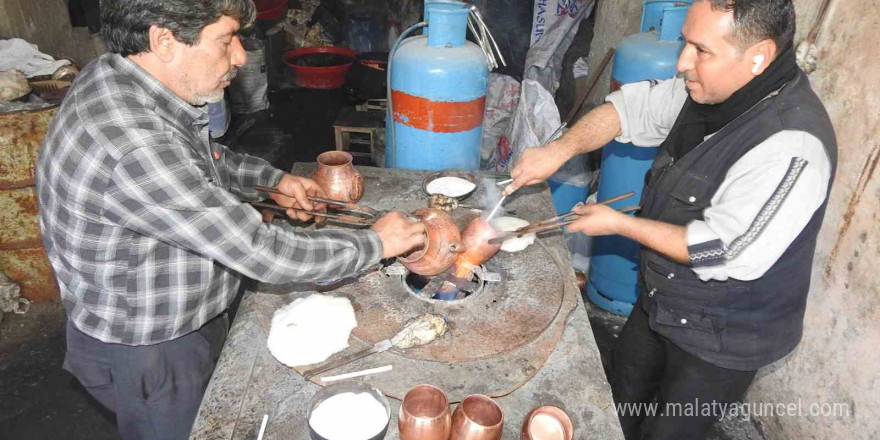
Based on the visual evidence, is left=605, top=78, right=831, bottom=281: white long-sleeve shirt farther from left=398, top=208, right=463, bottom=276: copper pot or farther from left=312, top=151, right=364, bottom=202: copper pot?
left=312, top=151, right=364, bottom=202: copper pot

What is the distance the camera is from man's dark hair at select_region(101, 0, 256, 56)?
1.81m

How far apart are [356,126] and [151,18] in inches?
151

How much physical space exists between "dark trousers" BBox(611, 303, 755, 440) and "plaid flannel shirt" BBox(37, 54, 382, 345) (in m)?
1.55

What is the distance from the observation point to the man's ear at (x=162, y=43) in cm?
186

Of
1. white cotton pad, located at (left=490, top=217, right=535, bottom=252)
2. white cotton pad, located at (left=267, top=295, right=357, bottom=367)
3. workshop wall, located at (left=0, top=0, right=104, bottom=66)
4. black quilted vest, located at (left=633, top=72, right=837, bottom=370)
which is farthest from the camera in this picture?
workshop wall, located at (left=0, top=0, right=104, bottom=66)

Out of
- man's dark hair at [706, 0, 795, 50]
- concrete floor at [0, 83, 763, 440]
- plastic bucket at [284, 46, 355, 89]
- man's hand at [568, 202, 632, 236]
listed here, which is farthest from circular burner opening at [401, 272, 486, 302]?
plastic bucket at [284, 46, 355, 89]

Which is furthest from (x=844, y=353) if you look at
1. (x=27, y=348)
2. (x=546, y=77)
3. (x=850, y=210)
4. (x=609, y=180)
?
(x=27, y=348)

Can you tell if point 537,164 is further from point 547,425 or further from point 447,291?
point 547,425

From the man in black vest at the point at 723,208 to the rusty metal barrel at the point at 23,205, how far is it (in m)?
3.46

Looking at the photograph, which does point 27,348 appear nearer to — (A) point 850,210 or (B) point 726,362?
(B) point 726,362

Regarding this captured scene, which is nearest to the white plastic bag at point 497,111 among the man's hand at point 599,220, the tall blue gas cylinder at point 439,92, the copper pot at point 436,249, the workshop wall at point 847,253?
the tall blue gas cylinder at point 439,92

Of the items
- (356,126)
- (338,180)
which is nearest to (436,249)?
(338,180)

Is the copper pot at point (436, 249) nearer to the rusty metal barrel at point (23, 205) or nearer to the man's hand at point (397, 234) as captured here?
the man's hand at point (397, 234)

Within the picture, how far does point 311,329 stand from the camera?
2338 mm
